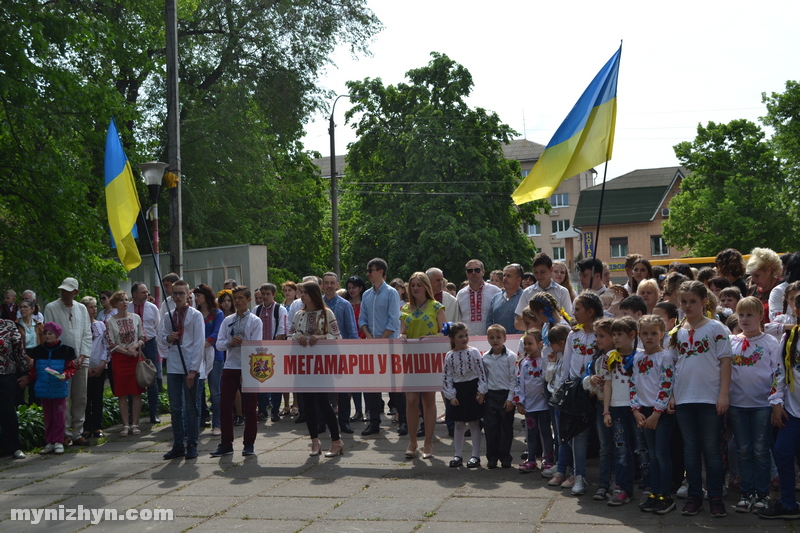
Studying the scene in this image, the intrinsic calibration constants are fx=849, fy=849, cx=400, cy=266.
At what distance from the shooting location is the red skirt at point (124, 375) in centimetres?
1180

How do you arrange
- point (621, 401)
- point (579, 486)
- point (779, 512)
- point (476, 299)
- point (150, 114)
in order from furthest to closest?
point (150, 114), point (476, 299), point (579, 486), point (621, 401), point (779, 512)

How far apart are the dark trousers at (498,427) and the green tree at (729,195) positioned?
4770cm

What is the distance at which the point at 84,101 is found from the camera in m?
18.7

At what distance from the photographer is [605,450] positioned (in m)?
7.20

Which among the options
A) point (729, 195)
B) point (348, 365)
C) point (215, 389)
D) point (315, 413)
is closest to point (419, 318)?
point (348, 365)

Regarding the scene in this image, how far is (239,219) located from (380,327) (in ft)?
73.5

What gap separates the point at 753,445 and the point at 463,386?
9.91 feet

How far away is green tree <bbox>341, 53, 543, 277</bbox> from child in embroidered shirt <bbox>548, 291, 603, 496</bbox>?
33.2m

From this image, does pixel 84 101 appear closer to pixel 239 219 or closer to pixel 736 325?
pixel 239 219

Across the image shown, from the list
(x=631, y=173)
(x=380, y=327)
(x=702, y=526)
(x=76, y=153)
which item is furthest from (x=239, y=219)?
(x=631, y=173)

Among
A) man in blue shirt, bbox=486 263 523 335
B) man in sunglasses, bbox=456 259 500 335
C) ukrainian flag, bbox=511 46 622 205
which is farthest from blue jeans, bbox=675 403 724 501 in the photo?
man in sunglasses, bbox=456 259 500 335

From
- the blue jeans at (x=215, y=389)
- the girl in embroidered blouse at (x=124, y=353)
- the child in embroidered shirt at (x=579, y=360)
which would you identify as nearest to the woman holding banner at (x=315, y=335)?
the blue jeans at (x=215, y=389)

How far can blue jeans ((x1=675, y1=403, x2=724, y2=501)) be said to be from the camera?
6473 mm

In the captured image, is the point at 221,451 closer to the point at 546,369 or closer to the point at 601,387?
the point at 546,369
